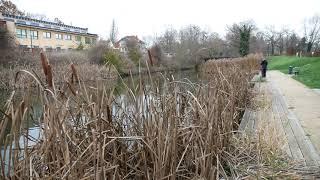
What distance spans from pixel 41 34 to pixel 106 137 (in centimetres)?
5036

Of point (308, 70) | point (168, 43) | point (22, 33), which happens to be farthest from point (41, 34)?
point (308, 70)

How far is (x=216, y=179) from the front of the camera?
2807mm

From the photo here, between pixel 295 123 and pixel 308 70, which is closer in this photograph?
pixel 295 123

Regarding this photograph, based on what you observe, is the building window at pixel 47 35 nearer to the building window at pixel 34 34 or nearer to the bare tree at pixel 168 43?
the building window at pixel 34 34

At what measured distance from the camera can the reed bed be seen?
2201mm

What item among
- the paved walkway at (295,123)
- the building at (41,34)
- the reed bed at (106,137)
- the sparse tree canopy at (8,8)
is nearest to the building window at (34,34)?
the building at (41,34)

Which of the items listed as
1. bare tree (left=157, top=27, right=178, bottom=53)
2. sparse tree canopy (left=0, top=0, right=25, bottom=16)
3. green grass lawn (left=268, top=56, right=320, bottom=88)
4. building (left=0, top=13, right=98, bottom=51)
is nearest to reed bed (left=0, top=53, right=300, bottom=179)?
bare tree (left=157, top=27, right=178, bottom=53)

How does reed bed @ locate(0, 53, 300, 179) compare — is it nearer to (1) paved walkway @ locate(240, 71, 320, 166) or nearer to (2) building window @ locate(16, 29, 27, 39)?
(1) paved walkway @ locate(240, 71, 320, 166)

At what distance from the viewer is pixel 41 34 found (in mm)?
49656

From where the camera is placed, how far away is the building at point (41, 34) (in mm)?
44938

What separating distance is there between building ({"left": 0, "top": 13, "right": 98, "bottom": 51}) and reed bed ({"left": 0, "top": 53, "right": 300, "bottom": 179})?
3916 cm

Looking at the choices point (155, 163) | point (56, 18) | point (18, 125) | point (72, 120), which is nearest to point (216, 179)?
point (155, 163)

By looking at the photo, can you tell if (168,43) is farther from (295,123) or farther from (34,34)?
(34,34)

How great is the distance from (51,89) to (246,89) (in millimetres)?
7083
